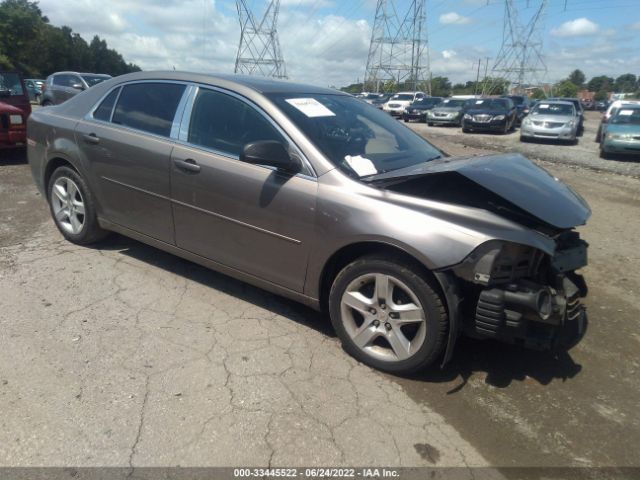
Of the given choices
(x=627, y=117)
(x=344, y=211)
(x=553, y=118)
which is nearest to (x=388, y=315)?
(x=344, y=211)

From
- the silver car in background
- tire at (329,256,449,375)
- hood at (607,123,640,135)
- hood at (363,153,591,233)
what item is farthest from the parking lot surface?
the silver car in background

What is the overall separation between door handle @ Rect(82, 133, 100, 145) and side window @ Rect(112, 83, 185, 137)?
0.21 m

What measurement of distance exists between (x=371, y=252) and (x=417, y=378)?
2.71 ft

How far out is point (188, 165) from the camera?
362 centimetres

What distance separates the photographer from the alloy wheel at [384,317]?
2893 mm

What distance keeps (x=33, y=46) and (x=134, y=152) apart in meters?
61.8

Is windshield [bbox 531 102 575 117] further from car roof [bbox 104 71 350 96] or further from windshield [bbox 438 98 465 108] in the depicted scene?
car roof [bbox 104 71 350 96]

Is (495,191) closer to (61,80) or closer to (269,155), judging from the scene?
(269,155)

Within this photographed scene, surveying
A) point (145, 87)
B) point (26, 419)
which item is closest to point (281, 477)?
point (26, 419)

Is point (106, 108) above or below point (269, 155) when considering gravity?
above

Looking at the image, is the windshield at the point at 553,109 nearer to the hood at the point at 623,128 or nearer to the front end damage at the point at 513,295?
the hood at the point at 623,128

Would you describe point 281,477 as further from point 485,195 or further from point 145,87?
point 145,87

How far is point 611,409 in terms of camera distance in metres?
2.84

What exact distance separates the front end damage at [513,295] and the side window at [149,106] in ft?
8.25
